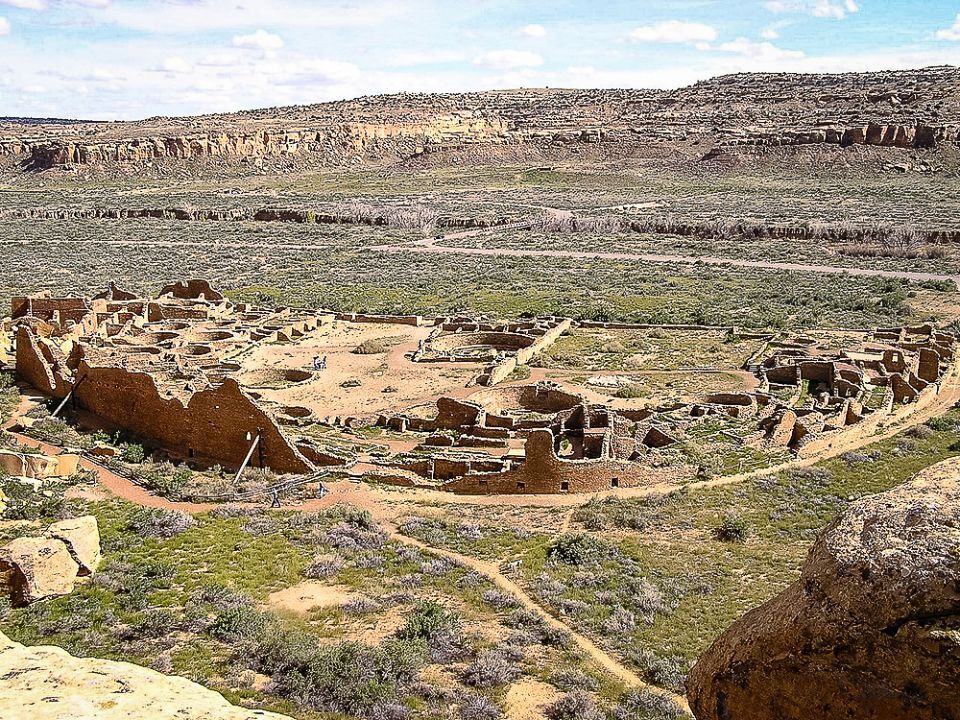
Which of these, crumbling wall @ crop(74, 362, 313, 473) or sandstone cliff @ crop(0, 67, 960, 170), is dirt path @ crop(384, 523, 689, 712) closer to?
crumbling wall @ crop(74, 362, 313, 473)

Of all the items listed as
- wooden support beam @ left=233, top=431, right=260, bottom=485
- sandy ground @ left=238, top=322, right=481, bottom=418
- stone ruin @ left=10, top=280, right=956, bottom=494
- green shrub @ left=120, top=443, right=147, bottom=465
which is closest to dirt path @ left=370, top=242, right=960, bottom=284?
stone ruin @ left=10, top=280, right=956, bottom=494

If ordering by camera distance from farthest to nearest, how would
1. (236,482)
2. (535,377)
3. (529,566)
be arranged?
(535,377)
(236,482)
(529,566)

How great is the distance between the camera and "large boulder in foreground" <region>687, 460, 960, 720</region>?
5.27 meters

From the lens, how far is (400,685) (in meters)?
13.3

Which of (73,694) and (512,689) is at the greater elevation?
(73,694)

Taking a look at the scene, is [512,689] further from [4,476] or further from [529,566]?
[4,476]

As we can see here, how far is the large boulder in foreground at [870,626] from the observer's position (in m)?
5.27

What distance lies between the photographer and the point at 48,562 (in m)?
15.9

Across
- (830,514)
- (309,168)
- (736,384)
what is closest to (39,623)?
(830,514)

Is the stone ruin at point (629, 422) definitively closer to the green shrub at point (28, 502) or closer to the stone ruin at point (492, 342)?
the stone ruin at point (492, 342)

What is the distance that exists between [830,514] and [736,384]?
488 inches

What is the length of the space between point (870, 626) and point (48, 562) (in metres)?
14.4

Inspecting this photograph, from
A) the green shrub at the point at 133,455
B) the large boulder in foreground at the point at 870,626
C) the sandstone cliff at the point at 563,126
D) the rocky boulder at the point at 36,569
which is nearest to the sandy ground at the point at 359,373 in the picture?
the green shrub at the point at 133,455

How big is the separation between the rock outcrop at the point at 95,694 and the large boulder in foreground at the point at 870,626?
3960mm
